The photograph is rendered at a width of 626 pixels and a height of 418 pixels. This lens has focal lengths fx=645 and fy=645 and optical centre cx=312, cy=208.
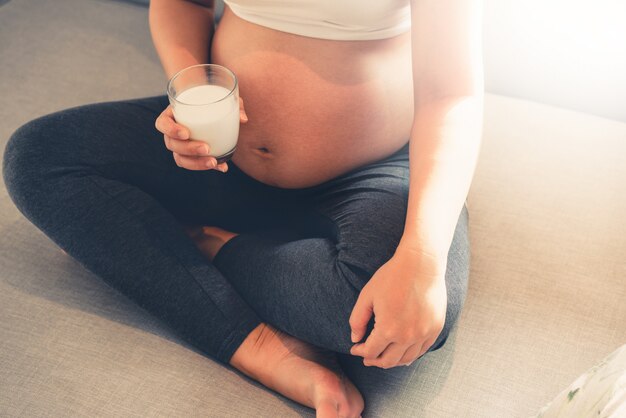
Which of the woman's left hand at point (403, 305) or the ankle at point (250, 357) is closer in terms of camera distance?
the woman's left hand at point (403, 305)

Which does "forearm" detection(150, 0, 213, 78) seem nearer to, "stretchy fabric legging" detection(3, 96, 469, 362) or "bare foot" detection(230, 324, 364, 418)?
"stretchy fabric legging" detection(3, 96, 469, 362)

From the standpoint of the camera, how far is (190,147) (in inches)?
34.1

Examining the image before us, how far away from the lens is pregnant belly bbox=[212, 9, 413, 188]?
0.97 metres

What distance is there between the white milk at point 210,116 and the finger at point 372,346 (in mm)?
325

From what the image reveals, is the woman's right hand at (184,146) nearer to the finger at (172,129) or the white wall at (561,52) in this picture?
the finger at (172,129)

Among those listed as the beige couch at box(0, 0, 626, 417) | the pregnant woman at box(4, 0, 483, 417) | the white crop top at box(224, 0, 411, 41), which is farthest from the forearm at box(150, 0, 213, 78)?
the beige couch at box(0, 0, 626, 417)

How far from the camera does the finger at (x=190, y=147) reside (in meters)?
0.86

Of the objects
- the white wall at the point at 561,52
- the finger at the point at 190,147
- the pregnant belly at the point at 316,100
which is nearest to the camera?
the finger at the point at 190,147

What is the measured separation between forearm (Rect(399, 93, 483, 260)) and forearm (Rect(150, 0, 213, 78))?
1.37 ft

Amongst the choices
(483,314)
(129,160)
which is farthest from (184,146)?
(483,314)

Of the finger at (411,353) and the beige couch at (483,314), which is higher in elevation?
the finger at (411,353)

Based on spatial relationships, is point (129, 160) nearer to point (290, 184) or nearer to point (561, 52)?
point (290, 184)

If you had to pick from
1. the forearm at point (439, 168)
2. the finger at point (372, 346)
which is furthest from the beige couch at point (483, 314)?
the forearm at point (439, 168)

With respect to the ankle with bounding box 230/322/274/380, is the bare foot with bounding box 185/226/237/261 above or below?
above
